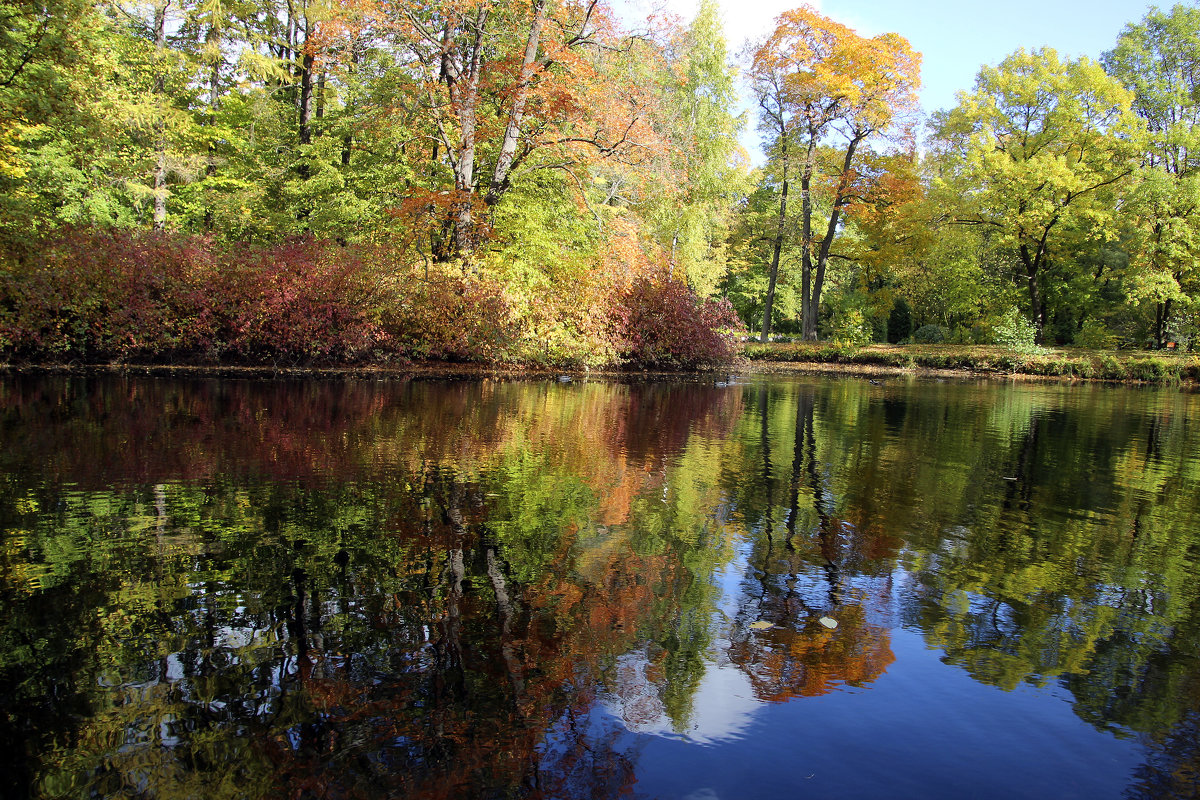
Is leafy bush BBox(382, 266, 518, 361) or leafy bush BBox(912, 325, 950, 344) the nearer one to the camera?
leafy bush BBox(382, 266, 518, 361)

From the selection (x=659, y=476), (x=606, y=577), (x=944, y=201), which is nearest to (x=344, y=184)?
(x=659, y=476)

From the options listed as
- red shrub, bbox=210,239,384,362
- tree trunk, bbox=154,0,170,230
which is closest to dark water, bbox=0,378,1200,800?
red shrub, bbox=210,239,384,362

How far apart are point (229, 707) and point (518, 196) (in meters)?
20.5

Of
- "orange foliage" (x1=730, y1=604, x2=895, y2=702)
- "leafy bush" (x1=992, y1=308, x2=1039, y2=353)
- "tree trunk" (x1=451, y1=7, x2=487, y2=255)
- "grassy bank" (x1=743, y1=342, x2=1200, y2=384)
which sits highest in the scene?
"tree trunk" (x1=451, y1=7, x2=487, y2=255)

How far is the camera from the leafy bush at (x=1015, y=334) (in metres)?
31.0

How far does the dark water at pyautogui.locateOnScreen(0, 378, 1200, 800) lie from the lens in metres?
2.38

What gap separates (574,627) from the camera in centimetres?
338

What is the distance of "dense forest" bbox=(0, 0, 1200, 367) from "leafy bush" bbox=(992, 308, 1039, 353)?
0.30m

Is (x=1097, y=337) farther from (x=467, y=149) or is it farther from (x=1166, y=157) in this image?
(x=467, y=149)

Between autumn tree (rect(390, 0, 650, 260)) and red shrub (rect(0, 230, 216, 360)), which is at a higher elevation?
autumn tree (rect(390, 0, 650, 260))

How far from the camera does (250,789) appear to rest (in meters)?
2.17

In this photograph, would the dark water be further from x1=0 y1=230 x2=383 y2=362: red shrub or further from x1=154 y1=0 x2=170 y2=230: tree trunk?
x1=154 y1=0 x2=170 y2=230: tree trunk

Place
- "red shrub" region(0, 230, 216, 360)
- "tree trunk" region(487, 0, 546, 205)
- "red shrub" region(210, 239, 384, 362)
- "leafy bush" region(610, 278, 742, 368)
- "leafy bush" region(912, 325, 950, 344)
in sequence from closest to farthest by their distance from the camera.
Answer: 1. "red shrub" region(0, 230, 216, 360)
2. "red shrub" region(210, 239, 384, 362)
3. "tree trunk" region(487, 0, 546, 205)
4. "leafy bush" region(610, 278, 742, 368)
5. "leafy bush" region(912, 325, 950, 344)

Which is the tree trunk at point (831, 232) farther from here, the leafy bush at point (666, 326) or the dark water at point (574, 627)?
the dark water at point (574, 627)
